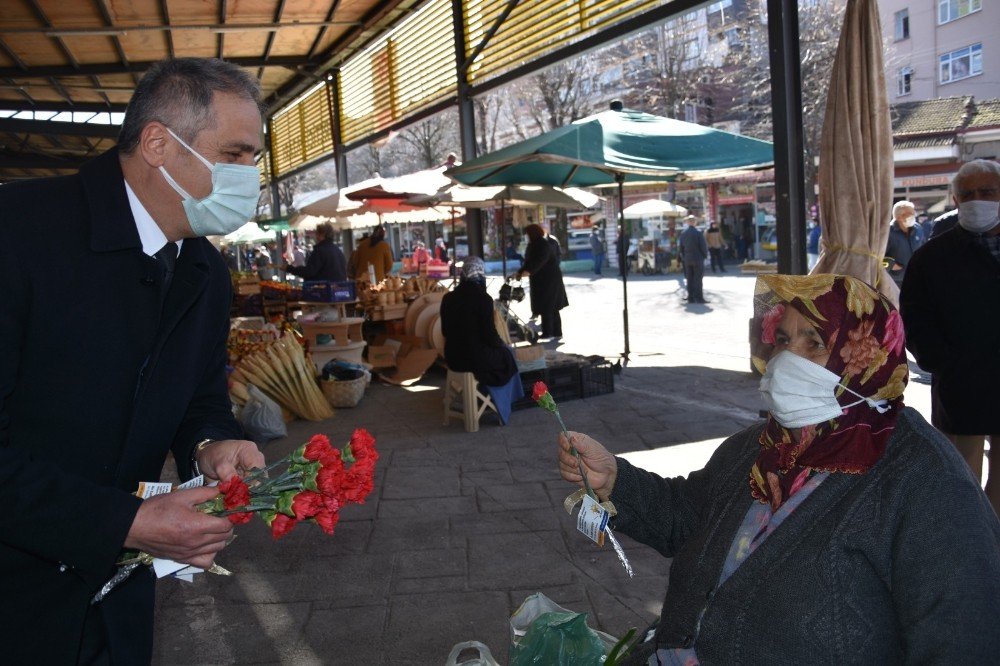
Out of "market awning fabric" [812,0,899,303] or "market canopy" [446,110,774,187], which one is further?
"market canopy" [446,110,774,187]

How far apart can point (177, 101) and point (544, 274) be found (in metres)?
10.1

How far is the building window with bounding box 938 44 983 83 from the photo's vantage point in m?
30.4

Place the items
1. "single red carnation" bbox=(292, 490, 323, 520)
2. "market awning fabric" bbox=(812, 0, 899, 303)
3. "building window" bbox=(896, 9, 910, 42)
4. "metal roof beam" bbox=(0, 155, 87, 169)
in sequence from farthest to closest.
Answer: "building window" bbox=(896, 9, 910, 42) → "metal roof beam" bbox=(0, 155, 87, 169) → "market awning fabric" bbox=(812, 0, 899, 303) → "single red carnation" bbox=(292, 490, 323, 520)

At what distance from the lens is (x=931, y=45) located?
32188 millimetres

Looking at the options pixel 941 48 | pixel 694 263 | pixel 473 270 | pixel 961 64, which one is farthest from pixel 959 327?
pixel 941 48

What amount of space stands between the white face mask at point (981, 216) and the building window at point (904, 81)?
33.8 metres

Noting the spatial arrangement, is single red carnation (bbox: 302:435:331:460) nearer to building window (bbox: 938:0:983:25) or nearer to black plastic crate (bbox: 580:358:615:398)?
black plastic crate (bbox: 580:358:615:398)

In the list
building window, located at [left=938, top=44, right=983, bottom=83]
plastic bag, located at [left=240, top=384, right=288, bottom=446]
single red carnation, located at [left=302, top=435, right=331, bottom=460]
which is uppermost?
building window, located at [left=938, top=44, right=983, bottom=83]

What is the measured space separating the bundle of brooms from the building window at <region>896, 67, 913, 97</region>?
33.2m

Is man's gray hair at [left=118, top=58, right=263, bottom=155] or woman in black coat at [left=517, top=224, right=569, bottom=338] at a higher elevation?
man's gray hair at [left=118, top=58, right=263, bottom=155]

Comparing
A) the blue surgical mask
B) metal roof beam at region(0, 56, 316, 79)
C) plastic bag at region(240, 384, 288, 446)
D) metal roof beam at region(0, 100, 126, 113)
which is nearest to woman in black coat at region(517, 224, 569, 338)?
plastic bag at region(240, 384, 288, 446)

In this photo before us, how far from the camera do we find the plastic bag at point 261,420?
7000mm

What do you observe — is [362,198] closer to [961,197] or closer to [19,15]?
[19,15]

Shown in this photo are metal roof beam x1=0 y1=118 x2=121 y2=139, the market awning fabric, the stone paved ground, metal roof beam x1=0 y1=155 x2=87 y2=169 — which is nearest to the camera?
the stone paved ground
